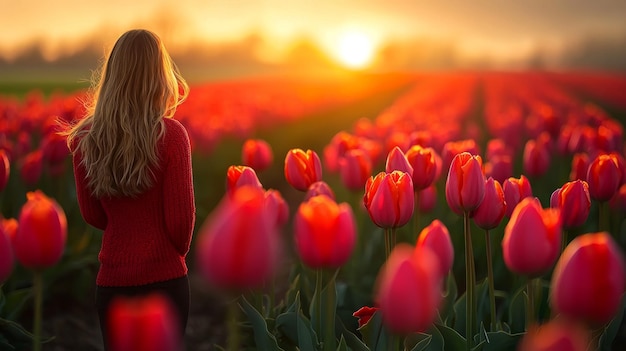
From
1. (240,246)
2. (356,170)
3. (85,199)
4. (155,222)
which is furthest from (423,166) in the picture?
(240,246)

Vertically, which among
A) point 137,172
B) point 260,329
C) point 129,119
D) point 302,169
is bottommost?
point 260,329

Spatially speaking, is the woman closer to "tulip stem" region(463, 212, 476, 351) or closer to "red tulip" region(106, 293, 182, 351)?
"tulip stem" region(463, 212, 476, 351)

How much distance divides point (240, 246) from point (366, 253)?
3.81m

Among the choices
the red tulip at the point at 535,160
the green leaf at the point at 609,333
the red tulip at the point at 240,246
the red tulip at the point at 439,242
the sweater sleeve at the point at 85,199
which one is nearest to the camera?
the red tulip at the point at 240,246

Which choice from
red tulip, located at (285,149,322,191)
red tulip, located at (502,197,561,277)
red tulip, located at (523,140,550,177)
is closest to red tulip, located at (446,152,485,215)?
red tulip, located at (502,197,561,277)

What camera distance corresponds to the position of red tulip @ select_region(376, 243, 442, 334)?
1.48m

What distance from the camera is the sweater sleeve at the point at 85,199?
119 inches

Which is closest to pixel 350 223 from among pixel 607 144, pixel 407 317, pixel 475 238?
pixel 407 317

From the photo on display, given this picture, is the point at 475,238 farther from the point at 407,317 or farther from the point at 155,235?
the point at 407,317

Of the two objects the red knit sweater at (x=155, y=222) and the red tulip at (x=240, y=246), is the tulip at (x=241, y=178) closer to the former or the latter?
the red knit sweater at (x=155, y=222)

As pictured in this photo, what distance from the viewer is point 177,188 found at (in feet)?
9.51

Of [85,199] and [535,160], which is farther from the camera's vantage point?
[535,160]

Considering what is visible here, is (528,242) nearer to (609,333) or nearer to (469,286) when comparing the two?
(469,286)

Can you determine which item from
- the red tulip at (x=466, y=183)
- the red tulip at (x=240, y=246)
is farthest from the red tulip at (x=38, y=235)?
the red tulip at (x=466, y=183)
